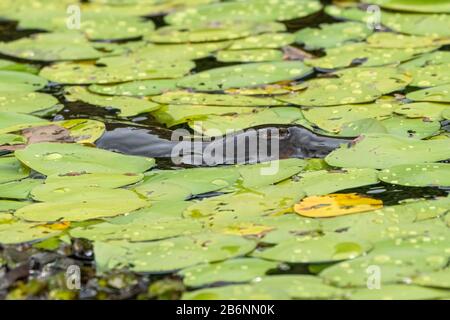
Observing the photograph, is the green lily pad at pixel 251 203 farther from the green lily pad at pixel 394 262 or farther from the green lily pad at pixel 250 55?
the green lily pad at pixel 250 55

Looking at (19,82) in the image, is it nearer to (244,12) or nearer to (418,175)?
(244,12)

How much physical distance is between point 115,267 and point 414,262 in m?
0.71

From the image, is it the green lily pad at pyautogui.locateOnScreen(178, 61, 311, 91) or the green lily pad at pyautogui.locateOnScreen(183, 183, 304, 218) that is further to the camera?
the green lily pad at pyautogui.locateOnScreen(178, 61, 311, 91)

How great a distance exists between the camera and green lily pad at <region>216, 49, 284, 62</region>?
3996mm

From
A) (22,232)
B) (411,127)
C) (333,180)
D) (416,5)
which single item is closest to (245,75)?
(411,127)

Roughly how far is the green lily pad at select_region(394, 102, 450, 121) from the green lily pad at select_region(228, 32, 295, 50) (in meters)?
0.89

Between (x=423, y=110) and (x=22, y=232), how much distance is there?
1.47 m

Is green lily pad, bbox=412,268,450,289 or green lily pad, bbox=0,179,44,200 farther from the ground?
green lily pad, bbox=0,179,44,200

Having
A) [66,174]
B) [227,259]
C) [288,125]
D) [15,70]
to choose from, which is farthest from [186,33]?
[227,259]

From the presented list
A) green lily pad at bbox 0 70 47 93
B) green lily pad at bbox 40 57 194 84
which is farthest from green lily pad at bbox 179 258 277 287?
green lily pad at bbox 0 70 47 93

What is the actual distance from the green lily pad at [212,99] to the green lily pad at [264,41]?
0.59 metres

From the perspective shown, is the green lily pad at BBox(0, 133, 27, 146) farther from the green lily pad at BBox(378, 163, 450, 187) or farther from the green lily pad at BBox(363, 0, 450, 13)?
the green lily pad at BBox(363, 0, 450, 13)

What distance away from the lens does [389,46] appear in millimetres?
4035

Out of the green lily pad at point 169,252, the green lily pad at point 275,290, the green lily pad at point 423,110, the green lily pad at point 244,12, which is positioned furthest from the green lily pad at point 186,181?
the green lily pad at point 244,12
